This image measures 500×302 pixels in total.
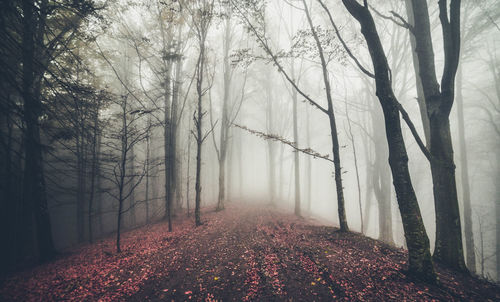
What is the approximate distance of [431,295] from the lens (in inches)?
136

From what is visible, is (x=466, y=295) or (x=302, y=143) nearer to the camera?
(x=466, y=295)

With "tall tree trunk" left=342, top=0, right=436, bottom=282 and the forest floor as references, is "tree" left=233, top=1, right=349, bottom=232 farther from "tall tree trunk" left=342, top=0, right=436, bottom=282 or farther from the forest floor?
"tall tree trunk" left=342, top=0, right=436, bottom=282

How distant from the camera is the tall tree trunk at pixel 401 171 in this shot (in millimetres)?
3900

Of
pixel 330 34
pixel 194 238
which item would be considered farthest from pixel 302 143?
pixel 194 238

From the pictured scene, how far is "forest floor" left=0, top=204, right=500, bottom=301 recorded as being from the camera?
3828 millimetres

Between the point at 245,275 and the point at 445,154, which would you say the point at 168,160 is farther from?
the point at 445,154

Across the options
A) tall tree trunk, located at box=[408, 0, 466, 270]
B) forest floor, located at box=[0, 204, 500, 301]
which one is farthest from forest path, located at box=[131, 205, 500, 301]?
tall tree trunk, located at box=[408, 0, 466, 270]

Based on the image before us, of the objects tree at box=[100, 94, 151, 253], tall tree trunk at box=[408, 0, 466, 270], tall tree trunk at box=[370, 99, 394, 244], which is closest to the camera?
tall tree trunk at box=[408, 0, 466, 270]

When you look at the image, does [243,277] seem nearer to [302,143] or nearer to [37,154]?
[37,154]

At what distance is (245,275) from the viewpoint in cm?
489

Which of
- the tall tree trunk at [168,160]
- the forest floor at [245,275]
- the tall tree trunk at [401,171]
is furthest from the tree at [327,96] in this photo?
the tall tree trunk at [168,160]

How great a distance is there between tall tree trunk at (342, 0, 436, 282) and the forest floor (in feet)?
1.57

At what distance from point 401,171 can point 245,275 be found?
4.61m

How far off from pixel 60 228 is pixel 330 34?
83.4 ft
